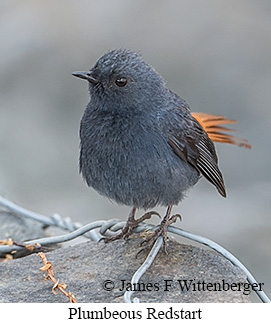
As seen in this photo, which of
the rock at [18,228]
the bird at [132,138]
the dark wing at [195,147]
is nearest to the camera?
the bird at [132,138]

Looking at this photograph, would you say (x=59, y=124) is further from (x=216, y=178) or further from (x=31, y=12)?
(x=216, y=178)

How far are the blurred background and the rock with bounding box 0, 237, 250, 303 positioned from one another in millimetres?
2532

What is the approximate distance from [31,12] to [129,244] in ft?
15.9

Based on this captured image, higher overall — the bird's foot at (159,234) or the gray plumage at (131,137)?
the gray plumage at (131,137)

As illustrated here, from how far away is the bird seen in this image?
3.21 meters

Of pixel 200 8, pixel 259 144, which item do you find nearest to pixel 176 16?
pixel 200 8

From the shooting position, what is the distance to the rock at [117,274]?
289cm

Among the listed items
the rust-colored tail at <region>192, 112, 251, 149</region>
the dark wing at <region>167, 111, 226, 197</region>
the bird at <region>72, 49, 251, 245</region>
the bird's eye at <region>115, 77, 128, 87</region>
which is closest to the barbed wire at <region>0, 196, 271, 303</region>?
the bird at <region>72, 49, 251, 245</region>

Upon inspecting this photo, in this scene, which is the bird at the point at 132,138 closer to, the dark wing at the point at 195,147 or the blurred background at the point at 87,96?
the dark wing at the point at 195,147

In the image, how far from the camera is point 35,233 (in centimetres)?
420

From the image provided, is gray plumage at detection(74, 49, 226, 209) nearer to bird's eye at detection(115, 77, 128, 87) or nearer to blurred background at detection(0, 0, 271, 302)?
bird's eye at detection(115, 77, 128, 87)

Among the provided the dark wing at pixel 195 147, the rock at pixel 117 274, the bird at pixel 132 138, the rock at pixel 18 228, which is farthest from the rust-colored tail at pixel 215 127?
the rock at pixel 18 228

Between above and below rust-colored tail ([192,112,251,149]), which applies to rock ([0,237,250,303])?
below

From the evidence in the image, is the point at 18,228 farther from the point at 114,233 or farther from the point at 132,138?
the point at 132,138
